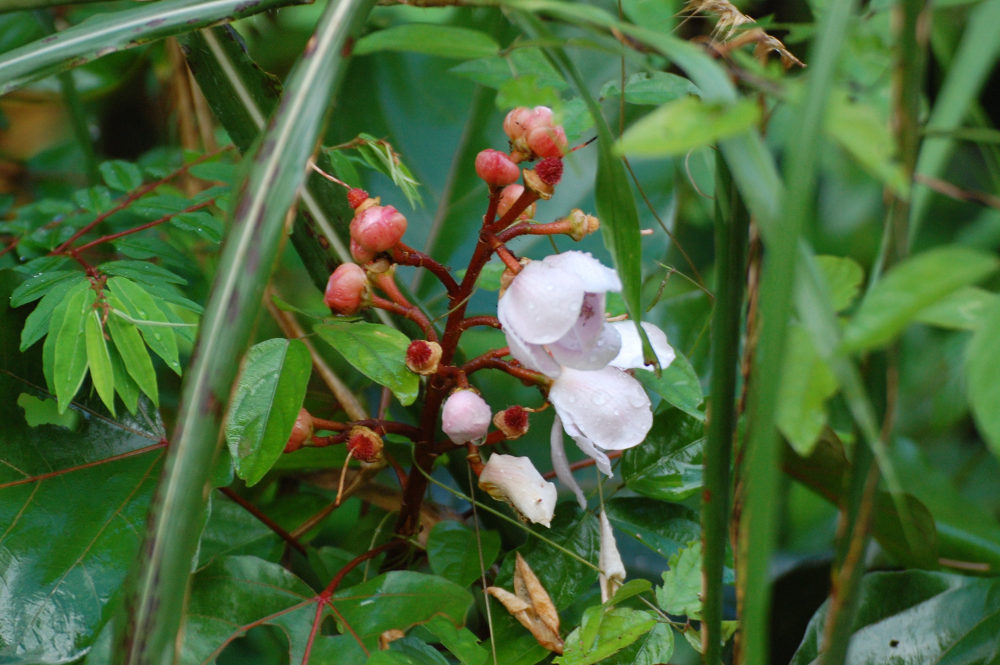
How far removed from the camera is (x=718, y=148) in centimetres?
23

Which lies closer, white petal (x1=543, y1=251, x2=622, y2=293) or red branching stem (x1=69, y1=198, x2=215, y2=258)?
white petal (x1=543, y1=251, x2=622, y2=293)

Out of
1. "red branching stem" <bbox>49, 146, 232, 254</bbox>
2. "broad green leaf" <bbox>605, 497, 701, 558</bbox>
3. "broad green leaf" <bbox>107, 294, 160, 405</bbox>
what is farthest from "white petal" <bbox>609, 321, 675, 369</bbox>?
"red branching stem" <bbox>49, 146, 232, 254</bbox>

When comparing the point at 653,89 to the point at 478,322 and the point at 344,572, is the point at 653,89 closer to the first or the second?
the point at 478,322

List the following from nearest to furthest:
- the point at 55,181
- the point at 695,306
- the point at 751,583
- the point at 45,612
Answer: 1. the point at 751,583
2. the point at 45,612
3. the point at 695,306
4. the point at 55,181

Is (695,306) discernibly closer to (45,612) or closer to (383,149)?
(383,149)

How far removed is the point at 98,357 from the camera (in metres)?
0.36

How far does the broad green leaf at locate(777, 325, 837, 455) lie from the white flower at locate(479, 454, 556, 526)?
0.19 meters

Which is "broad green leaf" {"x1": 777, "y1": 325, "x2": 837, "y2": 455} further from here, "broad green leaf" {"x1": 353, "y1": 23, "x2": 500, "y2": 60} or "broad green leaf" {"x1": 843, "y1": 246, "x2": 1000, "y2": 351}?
"broad green leaf" {"x1": 353, "y1": 23, "x2": 500, "y2": 60}

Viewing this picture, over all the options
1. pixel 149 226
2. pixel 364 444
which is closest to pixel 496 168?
pixel 364 444

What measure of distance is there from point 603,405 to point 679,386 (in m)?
0.08

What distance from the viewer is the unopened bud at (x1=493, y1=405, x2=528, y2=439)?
0.36 m

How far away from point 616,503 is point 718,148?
0.25 meters

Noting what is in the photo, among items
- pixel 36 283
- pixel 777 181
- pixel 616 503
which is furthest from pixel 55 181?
pixel 777 181

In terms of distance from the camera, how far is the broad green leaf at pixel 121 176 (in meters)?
0.52
